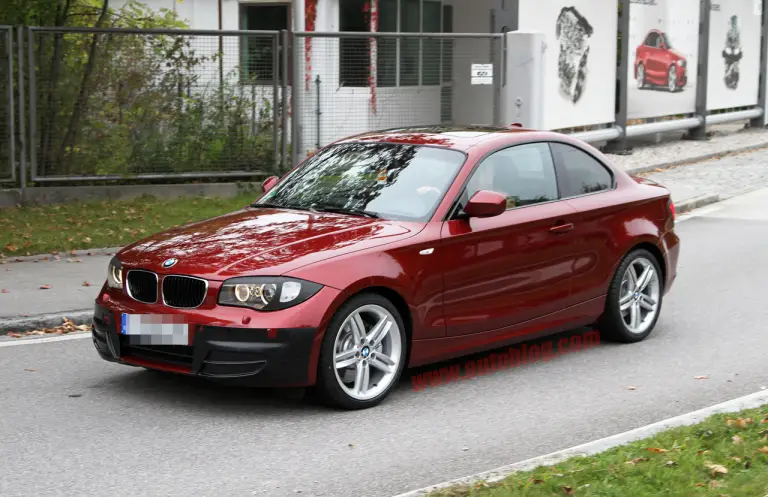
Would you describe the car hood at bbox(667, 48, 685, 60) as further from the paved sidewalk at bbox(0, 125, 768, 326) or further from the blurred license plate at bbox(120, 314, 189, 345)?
the blurred license plate at bbox(120, 314, 189, 345)

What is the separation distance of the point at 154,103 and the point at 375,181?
8240mm

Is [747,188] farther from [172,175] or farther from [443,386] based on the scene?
[443,386]

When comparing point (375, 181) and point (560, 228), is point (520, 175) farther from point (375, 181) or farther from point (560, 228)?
point (375, 181)

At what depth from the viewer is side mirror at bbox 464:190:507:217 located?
736 cm

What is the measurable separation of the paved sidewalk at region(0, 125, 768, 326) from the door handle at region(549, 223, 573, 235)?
3.99 m

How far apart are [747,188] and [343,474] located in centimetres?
1444

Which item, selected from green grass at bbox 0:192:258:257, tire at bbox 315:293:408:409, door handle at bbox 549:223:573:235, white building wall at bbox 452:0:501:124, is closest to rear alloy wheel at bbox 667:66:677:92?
white building wall at bbox 452:0:501:124

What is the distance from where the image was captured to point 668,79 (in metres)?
24.2

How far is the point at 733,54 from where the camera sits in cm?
2730

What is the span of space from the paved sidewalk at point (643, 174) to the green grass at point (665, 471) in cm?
537

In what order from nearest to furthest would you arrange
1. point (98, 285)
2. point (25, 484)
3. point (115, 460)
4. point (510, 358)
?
point (25, 484)
point (115, 460)
point (510, 358)
point (98, 285)

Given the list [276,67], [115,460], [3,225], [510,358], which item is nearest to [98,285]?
[3,225]

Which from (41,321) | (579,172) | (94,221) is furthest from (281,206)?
(94,221)

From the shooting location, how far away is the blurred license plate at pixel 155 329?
6648mm
